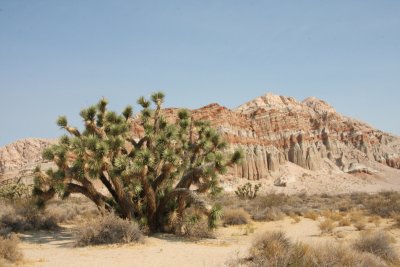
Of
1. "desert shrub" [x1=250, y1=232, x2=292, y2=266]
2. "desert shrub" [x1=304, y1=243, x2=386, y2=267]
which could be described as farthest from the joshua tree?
"desert shrub" [x1=304, y1=243, x2=386, y2=267]

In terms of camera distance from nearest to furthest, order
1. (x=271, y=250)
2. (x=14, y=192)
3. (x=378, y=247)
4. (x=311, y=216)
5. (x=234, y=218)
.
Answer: (x=271, y=250) → (x=378, y=247) → (x=234, y=218) → (x=311, y=216) → (x=14, y=192)

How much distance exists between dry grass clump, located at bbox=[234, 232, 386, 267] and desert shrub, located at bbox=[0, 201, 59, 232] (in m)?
10.0

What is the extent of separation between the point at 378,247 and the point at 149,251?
5591 mm

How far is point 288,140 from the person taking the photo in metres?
75.4

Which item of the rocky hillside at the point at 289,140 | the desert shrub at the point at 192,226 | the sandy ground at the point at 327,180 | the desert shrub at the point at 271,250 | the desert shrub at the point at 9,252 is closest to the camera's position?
the desert shrub at the point at 271,250

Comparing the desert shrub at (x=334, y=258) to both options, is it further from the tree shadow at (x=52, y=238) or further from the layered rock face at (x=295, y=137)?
the layered rock face at (x=295, y=137)

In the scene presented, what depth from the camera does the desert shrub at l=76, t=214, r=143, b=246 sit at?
37.2 feet

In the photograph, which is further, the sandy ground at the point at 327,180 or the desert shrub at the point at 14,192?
the sandy ground at the point at 327,180

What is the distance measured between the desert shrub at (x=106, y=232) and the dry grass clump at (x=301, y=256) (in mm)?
4213

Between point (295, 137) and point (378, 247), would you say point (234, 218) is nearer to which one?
point (378, 247)

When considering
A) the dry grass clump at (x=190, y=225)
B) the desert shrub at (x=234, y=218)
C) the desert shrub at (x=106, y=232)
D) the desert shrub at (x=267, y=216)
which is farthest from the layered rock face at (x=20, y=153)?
the desert shrub at (x=106, y=232)

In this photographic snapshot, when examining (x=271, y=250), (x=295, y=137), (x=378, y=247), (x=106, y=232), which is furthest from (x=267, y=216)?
(x=295, y=137)

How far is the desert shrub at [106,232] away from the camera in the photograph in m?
11.3

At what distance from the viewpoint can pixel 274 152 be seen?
7031 cm
